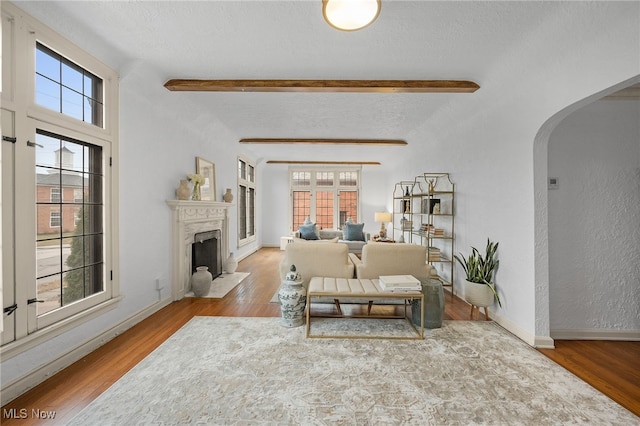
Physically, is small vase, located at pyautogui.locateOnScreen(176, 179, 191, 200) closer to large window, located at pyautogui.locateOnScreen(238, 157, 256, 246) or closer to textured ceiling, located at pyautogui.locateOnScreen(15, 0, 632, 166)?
textured ceiling, located at pyautogui.locateOnScreen(15, 0, 632, 166)

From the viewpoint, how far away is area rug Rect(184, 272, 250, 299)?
4.01m

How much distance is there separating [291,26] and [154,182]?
7.90 ft

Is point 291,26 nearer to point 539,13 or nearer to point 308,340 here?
point 539,13

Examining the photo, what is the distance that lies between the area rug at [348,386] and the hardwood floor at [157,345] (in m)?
0.13

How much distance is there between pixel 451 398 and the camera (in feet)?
6.00

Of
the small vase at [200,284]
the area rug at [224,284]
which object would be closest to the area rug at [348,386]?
the small vase at [200,284]

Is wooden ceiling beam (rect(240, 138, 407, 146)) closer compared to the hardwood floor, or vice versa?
the hardwood floor

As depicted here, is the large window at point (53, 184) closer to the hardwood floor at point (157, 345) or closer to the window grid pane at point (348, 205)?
the hardwood floor at point (157, 345)

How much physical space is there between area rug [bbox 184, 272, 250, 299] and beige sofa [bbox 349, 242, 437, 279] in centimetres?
217

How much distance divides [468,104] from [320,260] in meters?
2.81

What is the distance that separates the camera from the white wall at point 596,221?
8.61 feet

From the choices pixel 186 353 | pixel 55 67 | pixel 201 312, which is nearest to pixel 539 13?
pixel 55 67

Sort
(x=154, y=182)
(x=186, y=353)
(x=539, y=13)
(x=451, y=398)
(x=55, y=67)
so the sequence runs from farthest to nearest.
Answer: (x=154, y=182), (x=186, y=353), (x=55, y=67), (x=539, y=13), (x=451, y=398)

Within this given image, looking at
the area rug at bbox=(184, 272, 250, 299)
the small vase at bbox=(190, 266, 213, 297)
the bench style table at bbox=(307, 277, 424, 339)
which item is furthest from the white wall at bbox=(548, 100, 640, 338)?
the small vase at bbox=(190, 266, 213, 297)
